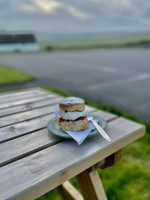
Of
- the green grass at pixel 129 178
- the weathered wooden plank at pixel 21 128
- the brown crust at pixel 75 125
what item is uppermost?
the brown crust at pixel 75 125

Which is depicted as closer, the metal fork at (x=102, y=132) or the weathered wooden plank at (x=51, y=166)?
the weathered wooden plank at (x=51, y=166)

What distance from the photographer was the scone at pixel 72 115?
3.34 ft

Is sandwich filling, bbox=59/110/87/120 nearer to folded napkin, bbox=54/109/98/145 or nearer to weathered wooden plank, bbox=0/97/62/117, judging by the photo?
folded napkin, bbox=54/109/98/145

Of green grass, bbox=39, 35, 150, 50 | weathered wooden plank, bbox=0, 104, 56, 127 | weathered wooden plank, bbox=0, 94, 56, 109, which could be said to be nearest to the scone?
weathered wooden plank, bbox=0, 104, 56, 127

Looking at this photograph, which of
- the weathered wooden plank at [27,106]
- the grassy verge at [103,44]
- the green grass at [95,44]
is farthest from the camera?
the green grass at [95,44]

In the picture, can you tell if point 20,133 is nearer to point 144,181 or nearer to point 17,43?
point 144,181

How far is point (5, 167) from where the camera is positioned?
852mm

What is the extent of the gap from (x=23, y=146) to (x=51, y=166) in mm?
225

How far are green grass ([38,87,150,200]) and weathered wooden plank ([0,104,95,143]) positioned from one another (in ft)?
2.72

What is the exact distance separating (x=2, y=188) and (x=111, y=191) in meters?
1.28

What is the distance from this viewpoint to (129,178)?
6.39 ft

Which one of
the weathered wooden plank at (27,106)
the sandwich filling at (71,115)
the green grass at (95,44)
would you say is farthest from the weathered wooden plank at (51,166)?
the green grass at (95,44)

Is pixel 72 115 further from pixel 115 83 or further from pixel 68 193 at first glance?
pixel 115 83

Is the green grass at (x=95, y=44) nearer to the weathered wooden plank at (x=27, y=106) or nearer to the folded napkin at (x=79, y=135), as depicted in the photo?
the weathered wooden plank at (x=27, y=106)
